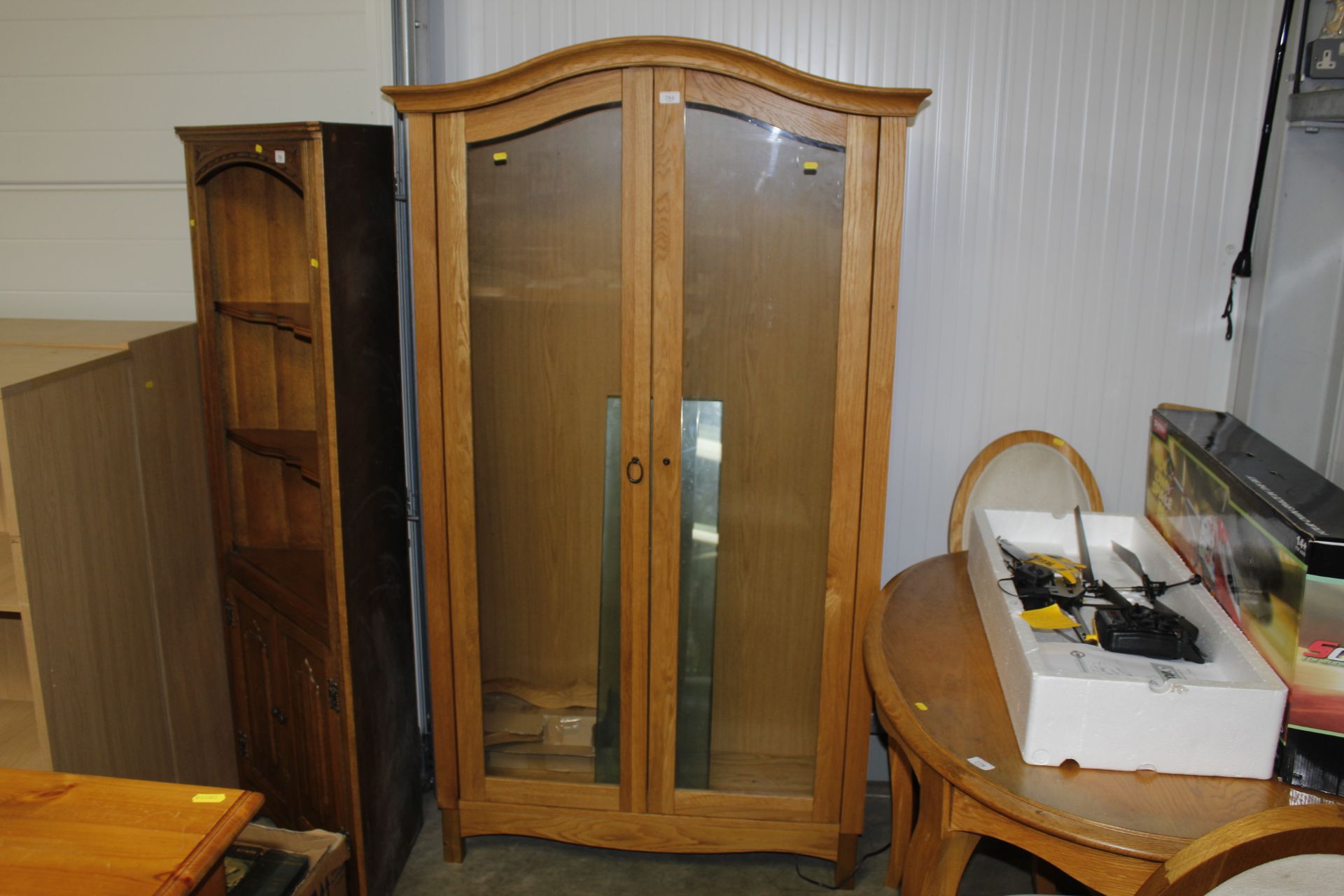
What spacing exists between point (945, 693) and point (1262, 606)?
524 mm

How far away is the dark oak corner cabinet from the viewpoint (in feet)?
7.44

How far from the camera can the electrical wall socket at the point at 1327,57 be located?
228 cm

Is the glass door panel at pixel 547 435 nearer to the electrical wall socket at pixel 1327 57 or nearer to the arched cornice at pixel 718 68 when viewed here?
the arched cornice at pixel 718 68

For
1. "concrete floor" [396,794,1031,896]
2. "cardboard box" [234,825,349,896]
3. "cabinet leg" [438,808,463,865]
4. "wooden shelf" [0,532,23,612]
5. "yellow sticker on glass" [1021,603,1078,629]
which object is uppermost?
"yellow sticker on glass" [1021,603,1078,629]

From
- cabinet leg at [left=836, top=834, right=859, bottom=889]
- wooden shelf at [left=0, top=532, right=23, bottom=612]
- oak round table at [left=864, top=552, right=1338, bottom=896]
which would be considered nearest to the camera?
oak round table at [left=864, top=552, right=1338, bottom=896]

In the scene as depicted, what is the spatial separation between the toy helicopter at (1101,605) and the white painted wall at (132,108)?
1.95 metres

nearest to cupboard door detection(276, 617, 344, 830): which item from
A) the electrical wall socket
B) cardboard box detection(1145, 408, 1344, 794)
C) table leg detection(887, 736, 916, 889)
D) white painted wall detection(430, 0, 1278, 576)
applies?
table leg detection(887, 736, 916, 889)

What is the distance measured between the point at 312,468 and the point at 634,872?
1.32m

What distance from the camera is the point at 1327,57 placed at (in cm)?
229

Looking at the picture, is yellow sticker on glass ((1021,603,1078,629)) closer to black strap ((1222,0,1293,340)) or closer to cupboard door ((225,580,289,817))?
black strap ((1222,0,1293,340))

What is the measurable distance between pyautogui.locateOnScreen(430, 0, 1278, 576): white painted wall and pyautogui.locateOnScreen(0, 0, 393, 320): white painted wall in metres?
0.37

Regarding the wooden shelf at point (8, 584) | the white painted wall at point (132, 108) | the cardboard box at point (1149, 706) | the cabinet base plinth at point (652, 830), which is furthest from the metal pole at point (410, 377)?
the cardboard box at point (1149, 706)

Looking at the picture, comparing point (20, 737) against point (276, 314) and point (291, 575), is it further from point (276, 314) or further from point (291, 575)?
point (276, 314)

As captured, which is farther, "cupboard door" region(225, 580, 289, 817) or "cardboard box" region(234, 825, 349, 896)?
"cupboard door" region(225, 580, 289, 817)
